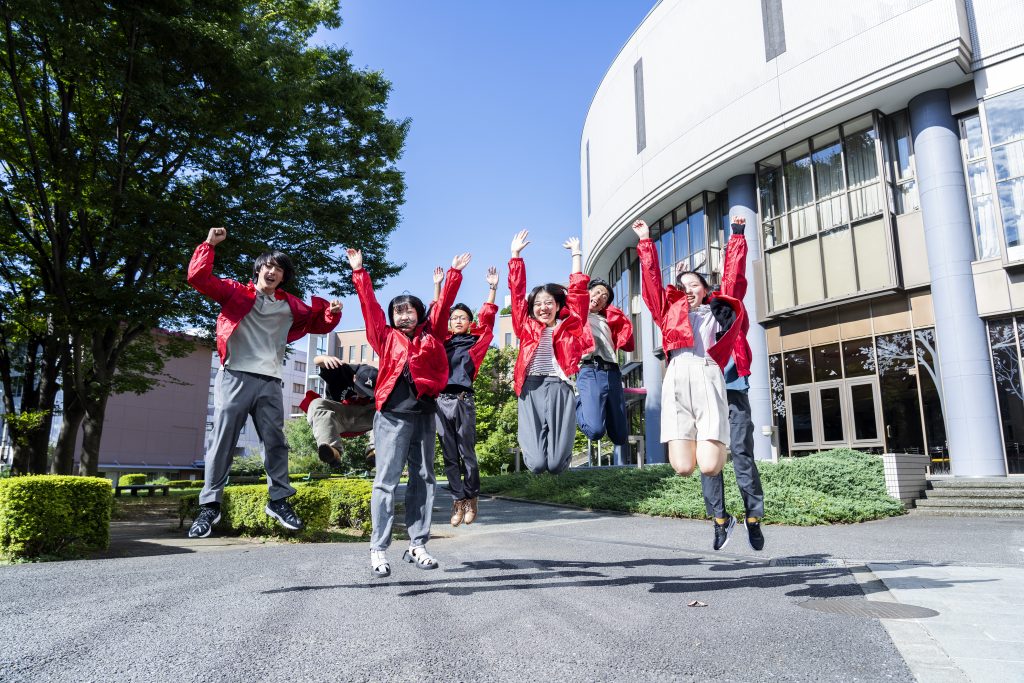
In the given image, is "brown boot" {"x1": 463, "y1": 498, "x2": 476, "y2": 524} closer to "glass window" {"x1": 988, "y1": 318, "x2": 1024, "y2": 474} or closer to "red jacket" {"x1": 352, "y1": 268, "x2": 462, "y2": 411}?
"red jacket" {"x1": 352, "y1": 268, "x2": 462, "y2": 411}

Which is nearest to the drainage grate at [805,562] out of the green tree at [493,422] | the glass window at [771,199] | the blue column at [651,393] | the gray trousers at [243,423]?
the gray trousers at [243,423]

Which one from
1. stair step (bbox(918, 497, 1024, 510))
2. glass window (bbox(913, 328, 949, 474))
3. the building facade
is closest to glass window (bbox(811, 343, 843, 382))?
the building facade

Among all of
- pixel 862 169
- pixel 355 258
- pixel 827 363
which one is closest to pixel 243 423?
pixel 355 258

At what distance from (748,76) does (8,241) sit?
2100 centimetres

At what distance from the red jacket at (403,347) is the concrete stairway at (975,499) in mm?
12930

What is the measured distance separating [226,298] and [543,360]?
3.44 meters

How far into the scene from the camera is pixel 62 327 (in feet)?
43.6

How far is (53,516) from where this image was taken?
9.29 m

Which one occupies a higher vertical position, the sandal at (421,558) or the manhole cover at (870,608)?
the sandal at (421,558)

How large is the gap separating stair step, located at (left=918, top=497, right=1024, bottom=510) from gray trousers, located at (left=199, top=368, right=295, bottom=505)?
46.9 ft

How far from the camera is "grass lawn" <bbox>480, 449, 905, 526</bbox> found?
13344 millimetres

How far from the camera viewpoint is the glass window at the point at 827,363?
19492 mm

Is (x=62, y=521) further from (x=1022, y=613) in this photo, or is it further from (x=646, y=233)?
(x=1022, y=613)

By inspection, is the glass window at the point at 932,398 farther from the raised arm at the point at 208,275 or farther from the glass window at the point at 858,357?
the raised arm at the point at 208,275
